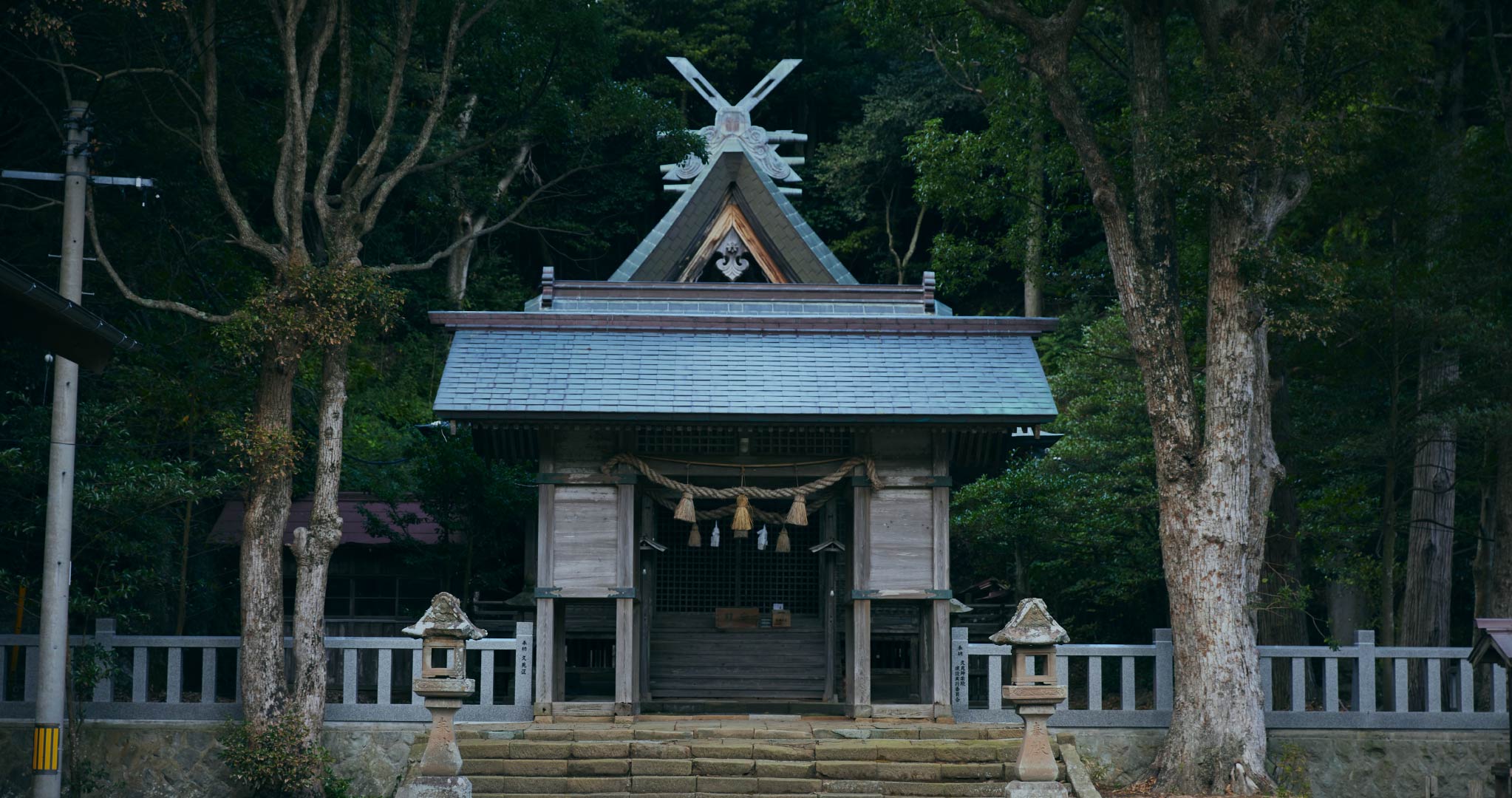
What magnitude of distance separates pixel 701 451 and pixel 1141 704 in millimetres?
8019

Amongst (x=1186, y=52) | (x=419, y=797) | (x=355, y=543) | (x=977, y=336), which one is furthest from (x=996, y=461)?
(x=355, y=543)

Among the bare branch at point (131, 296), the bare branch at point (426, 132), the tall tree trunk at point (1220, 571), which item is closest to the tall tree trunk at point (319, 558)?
the bare branch at point (131, 296)

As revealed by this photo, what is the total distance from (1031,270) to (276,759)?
1180 cm

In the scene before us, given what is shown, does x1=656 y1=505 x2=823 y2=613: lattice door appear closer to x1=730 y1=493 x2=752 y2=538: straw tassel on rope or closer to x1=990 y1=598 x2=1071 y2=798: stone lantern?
x1=730 y1=493 x2=752 y2=538: straw tassel on rope

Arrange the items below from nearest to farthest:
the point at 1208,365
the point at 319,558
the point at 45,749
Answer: the point at 45,749, the point at 319,558, the point at 1208,365

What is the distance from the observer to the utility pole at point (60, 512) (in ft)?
41.0

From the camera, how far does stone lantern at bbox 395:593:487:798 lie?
12539 mm

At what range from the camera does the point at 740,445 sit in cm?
1622

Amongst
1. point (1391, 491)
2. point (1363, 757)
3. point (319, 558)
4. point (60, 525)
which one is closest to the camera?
point (60, 525)

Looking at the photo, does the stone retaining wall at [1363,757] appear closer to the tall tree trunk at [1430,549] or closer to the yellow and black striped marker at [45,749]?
the tall tree trunk at [1430,549]

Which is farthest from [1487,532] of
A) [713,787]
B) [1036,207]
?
[713,787]

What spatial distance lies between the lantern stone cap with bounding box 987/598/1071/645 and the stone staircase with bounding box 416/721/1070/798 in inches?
73.5

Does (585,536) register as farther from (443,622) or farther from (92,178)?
(92,178)

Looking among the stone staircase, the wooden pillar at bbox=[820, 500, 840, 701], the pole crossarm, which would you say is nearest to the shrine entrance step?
the wooden pillar at bbox=[820, 500, 840, 701]
